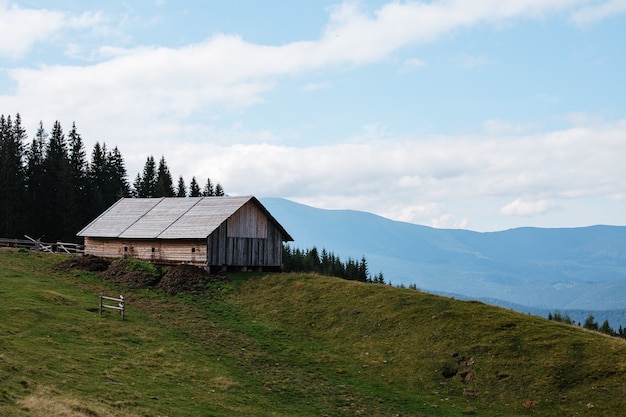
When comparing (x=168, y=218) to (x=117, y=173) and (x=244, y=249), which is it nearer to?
(x=244, y=249)

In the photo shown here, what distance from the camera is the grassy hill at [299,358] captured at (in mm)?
24500

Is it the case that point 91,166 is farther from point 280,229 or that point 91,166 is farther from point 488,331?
point 488,331

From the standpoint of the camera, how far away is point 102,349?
99.6 feet

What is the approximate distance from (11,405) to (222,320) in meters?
22.9

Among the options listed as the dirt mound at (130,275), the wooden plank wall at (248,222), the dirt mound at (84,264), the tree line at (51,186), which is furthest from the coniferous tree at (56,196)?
the wooden plank wall at (248,222)

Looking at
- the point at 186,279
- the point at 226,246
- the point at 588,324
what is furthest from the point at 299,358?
the point at 588,324

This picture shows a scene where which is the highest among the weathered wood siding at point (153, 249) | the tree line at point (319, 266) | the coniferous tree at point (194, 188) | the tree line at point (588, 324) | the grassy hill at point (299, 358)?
the coniferous tree at point (194, 188)

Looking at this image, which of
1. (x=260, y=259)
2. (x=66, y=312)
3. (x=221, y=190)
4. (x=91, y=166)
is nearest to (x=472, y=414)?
(x=66, y=312)

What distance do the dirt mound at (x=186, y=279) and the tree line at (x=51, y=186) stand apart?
43768mm

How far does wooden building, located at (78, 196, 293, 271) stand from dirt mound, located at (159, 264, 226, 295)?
5.77ft

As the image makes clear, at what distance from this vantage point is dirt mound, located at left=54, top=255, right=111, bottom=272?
53688 millimetres

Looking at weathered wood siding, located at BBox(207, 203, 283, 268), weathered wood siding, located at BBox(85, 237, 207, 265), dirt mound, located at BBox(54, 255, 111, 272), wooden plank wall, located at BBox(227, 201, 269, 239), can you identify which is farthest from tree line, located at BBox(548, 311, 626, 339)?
dirt mound, located at BBox(54, 255, 111, 272)

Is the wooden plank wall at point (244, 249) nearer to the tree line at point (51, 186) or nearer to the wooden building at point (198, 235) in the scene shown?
the wooden building at point (198, 235)

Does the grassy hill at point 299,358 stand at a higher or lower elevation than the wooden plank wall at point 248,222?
lower
